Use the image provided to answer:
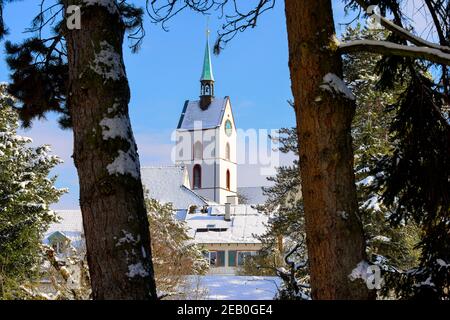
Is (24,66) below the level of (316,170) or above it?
above

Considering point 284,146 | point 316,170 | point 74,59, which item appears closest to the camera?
point 316,170

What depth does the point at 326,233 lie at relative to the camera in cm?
287

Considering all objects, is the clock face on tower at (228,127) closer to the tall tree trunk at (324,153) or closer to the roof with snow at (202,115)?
the roof with snow at (202,115)

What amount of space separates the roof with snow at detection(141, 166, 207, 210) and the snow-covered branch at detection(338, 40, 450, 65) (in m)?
49.8

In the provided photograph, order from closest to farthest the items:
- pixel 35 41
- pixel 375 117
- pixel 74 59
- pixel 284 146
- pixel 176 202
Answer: pixel 74 59 < pixel 35 41 < pixel 375 117 < pixel 284 146 < pixel 176 202

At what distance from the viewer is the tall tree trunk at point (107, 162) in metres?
2.87

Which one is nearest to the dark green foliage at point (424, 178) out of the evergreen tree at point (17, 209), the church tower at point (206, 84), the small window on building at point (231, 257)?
the evergreen tree at point (17, 209)

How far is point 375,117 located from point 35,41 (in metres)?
15.1


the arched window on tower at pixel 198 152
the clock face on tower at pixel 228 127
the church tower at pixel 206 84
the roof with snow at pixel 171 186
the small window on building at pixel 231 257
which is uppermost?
the church tower at pixel 206 84

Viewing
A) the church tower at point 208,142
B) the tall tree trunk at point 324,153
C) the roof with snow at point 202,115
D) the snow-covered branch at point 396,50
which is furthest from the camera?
the church tower at point 208,142

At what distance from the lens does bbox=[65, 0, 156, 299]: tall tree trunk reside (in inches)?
113

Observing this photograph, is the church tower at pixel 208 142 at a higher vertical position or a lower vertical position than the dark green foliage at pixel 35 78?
higher
